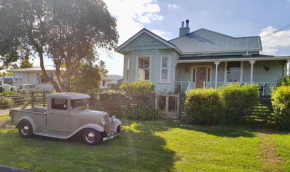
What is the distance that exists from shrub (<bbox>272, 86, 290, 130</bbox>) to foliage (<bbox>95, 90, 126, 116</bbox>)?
737 cm

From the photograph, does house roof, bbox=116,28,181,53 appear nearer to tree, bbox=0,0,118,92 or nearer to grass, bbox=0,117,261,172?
tree, bbox=0,0,118,92

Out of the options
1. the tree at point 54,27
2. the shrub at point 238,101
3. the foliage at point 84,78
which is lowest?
the shrub at point 238,101

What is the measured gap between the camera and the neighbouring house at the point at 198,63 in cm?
1410

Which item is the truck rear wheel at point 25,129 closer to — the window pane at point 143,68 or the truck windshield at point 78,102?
the truck windshield at point 78,102

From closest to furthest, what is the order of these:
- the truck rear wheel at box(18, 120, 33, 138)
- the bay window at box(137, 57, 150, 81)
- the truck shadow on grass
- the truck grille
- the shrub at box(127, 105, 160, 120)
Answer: the truck shadow on grass, the truck grille, the truck rear wheel at box(18, 120, 33, 138), the shrub at box(127, 105, 160, 120), the bay window at box(137, 57, 150, 81)

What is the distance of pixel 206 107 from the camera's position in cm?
865

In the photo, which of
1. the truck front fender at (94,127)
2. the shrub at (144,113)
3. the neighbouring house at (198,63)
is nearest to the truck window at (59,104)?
the truck front fender at (94,127)

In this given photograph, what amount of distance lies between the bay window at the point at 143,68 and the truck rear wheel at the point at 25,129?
9412mm

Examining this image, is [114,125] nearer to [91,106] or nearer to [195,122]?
[195,122]

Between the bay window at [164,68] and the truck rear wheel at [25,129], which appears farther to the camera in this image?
the bay window at [164,68]

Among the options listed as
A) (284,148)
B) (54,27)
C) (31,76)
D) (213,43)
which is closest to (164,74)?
(213,43)

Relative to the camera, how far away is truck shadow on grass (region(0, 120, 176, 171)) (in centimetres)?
414

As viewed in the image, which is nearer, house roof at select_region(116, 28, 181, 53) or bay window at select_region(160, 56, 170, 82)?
house roof at select_region(116, 28, 181, 53)

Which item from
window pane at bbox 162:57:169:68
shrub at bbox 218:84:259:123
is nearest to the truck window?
shrub at bbox 218:84:259:123
